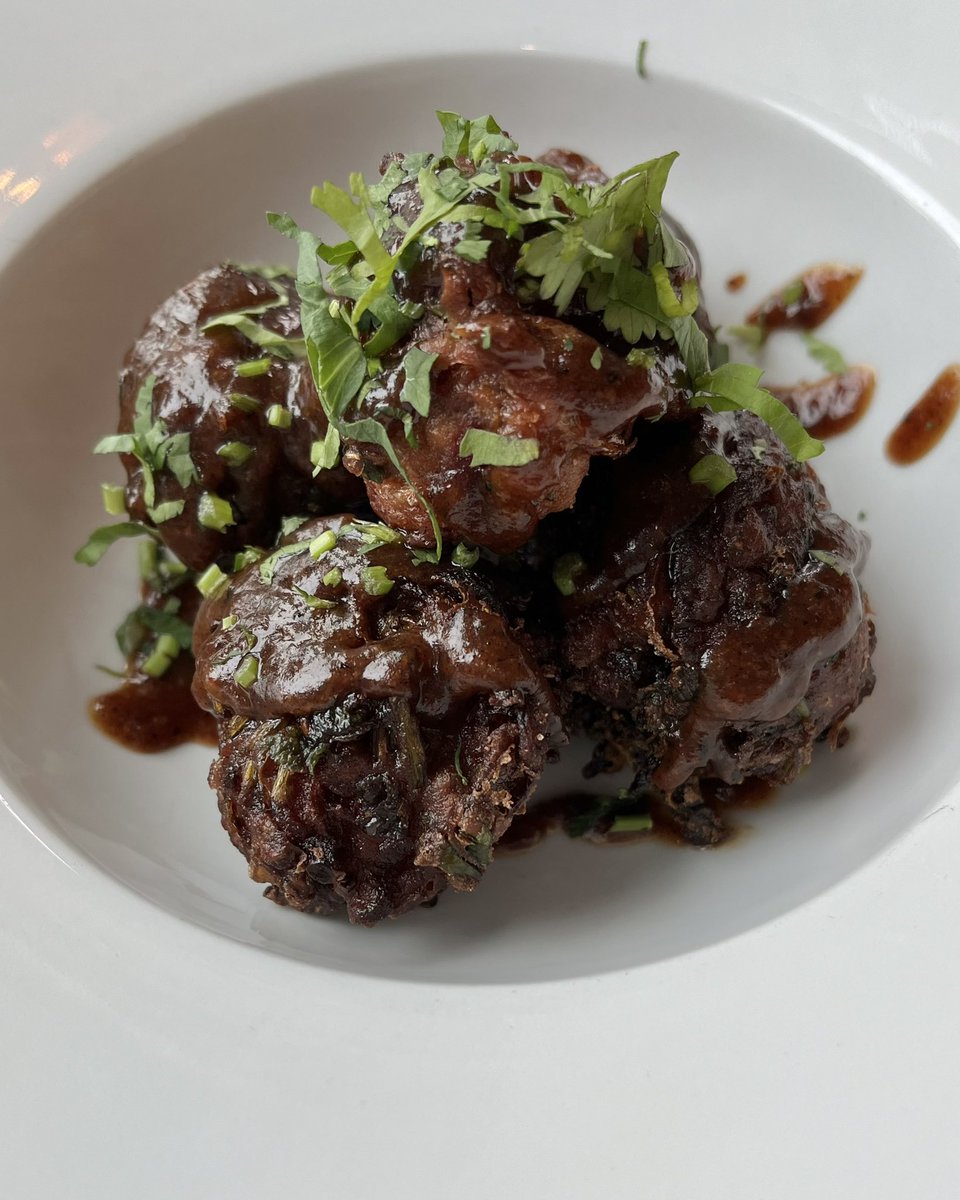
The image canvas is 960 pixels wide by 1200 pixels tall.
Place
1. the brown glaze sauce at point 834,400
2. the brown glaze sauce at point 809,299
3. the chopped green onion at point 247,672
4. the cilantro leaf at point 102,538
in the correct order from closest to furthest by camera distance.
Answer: the chopped green onion at point 247,672, the cilantro leaf at point 102,538, the brown glaze sauce at point 834,400, the brown glaze sauce at point 809,299

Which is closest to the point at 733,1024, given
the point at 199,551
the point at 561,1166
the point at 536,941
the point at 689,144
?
the point at 561,1166

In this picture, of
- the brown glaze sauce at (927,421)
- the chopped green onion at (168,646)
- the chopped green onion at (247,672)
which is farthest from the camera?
the chopped green onion at (168,646)

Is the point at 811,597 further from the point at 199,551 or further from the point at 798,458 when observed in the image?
the point at 199,551

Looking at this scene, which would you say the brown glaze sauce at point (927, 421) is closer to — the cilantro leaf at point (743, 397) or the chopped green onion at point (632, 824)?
the cilantro leaf at point (743, 397)

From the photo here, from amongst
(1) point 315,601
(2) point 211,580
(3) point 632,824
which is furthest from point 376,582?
(3) point 632,824

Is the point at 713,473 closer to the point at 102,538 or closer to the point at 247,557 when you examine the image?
the point at 247,557

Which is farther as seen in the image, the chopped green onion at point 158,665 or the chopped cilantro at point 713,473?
the chopped green onion at point 158,665

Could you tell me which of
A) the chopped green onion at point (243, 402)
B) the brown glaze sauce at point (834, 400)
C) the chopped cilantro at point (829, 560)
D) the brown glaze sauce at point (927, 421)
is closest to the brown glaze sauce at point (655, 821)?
the chopped cilantro at point (829, 560)
